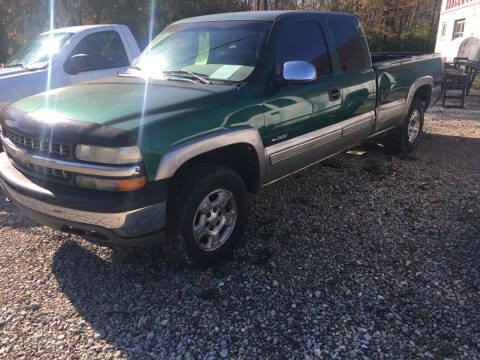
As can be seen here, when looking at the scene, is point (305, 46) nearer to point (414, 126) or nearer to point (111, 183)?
point (111, 183)

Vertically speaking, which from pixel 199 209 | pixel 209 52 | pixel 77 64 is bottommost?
pixel 199 209

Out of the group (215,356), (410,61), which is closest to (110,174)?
(215,356)

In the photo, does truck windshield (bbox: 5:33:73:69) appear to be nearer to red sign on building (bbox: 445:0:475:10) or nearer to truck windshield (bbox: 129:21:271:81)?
truck windshield (bbox: 129:21:271:81)

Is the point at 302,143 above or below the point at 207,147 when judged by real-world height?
below

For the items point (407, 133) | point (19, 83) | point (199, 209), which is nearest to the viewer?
point (199, 209)

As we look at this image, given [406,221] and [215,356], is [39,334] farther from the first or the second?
[406,221]

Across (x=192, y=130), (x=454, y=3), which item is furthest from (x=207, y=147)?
(x=454, y=3)

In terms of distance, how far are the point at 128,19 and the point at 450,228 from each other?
13077mm

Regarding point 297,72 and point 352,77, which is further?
point 352,77

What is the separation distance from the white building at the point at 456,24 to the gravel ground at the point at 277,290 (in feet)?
44.2

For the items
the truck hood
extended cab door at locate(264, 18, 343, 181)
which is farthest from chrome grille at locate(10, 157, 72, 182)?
extended cab door at locate(264, 18, 343, 181)

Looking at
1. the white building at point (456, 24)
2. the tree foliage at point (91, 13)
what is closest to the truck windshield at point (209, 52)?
the tree foliage at point (91, 13)

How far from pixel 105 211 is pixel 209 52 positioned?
1.89 m

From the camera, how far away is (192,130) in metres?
2.75
